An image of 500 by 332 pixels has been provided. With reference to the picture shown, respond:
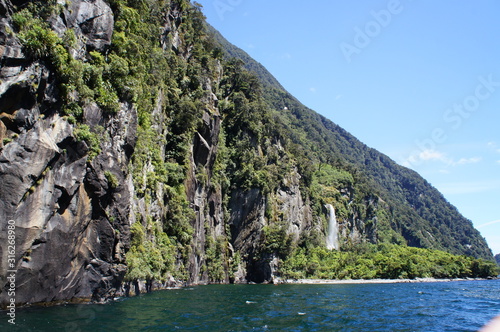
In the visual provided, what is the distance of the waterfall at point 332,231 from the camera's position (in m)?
101

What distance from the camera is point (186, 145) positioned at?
169ft

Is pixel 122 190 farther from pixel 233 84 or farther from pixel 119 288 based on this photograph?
pixel 233 84

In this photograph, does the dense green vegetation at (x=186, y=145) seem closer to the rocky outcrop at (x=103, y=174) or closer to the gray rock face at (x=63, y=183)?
the rocky outcrop at (x=103, y=174)

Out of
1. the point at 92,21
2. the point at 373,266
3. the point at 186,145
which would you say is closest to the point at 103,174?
the point at 92,21

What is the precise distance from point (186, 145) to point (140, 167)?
1683cm

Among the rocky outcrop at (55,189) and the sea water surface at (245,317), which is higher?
the rocky outcrop at (55,189)

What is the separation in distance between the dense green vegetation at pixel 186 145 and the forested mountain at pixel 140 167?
0.21 m

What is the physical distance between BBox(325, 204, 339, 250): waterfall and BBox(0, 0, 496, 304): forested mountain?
6.74 metres

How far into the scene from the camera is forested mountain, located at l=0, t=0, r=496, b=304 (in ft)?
64.7

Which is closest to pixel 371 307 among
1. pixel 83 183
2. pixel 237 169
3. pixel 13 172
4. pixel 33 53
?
pixel 83 183

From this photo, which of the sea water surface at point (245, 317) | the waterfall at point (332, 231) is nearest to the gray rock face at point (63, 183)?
the sea water surface at point (245, 317)

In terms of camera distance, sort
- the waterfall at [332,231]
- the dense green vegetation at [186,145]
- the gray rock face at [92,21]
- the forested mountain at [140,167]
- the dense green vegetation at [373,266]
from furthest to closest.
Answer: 1. the waterfall at [332,231]
2. the dense green vegetation at [373,266]
3. the gray rock face at [92,21]
4. the dense green vegetation at [186,145]
5. the forested mountain at [140,167]

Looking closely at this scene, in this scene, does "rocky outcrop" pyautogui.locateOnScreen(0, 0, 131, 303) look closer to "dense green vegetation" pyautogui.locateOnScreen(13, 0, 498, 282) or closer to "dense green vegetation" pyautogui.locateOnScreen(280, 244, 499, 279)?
"dense green vegetation" pyautogui.locateOnScreen(13, 0, 498, 282)

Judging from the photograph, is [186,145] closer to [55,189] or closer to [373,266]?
[55,189]
